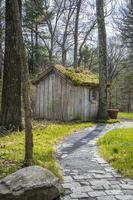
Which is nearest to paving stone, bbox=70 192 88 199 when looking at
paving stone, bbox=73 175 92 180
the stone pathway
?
the stone pathway

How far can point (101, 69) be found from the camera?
20672 mm

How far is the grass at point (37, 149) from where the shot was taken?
825 centimetres

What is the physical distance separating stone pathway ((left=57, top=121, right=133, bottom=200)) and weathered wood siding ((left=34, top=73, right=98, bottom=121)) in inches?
360

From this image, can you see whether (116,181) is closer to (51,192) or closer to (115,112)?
(51,192)

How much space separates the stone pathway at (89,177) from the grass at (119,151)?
18 centimetres

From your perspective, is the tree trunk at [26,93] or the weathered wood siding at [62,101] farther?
the weathered wood siding at [62,101]

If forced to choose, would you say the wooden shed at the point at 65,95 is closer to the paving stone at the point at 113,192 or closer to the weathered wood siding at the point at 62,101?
the weathered wood siding at the point at 62,101

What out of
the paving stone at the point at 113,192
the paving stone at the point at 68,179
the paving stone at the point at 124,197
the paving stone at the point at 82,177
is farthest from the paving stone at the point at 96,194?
the paving stone at the point at 82,177

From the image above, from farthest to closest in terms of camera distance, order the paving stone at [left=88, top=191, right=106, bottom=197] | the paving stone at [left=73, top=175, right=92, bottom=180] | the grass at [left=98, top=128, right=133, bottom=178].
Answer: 1. the grass at [left=98, top=128, right=133, bottom=178]
2. the paving stone at [left=73, top=175, right=92, bottom=180]
3. the paving stone at [left=88, top=191, right=106, bottom=197]

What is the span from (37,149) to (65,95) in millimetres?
10948

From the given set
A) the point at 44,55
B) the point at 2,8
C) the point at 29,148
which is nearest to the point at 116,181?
the point at 29,148

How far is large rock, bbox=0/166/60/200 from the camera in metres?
5.95

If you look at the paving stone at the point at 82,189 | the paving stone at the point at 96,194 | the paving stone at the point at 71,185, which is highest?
the paving stone at the point at 71,185

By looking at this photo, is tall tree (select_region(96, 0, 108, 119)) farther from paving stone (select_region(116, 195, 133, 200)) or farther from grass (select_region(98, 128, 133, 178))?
paving stone (select_region(116, 195, 133, 200))
